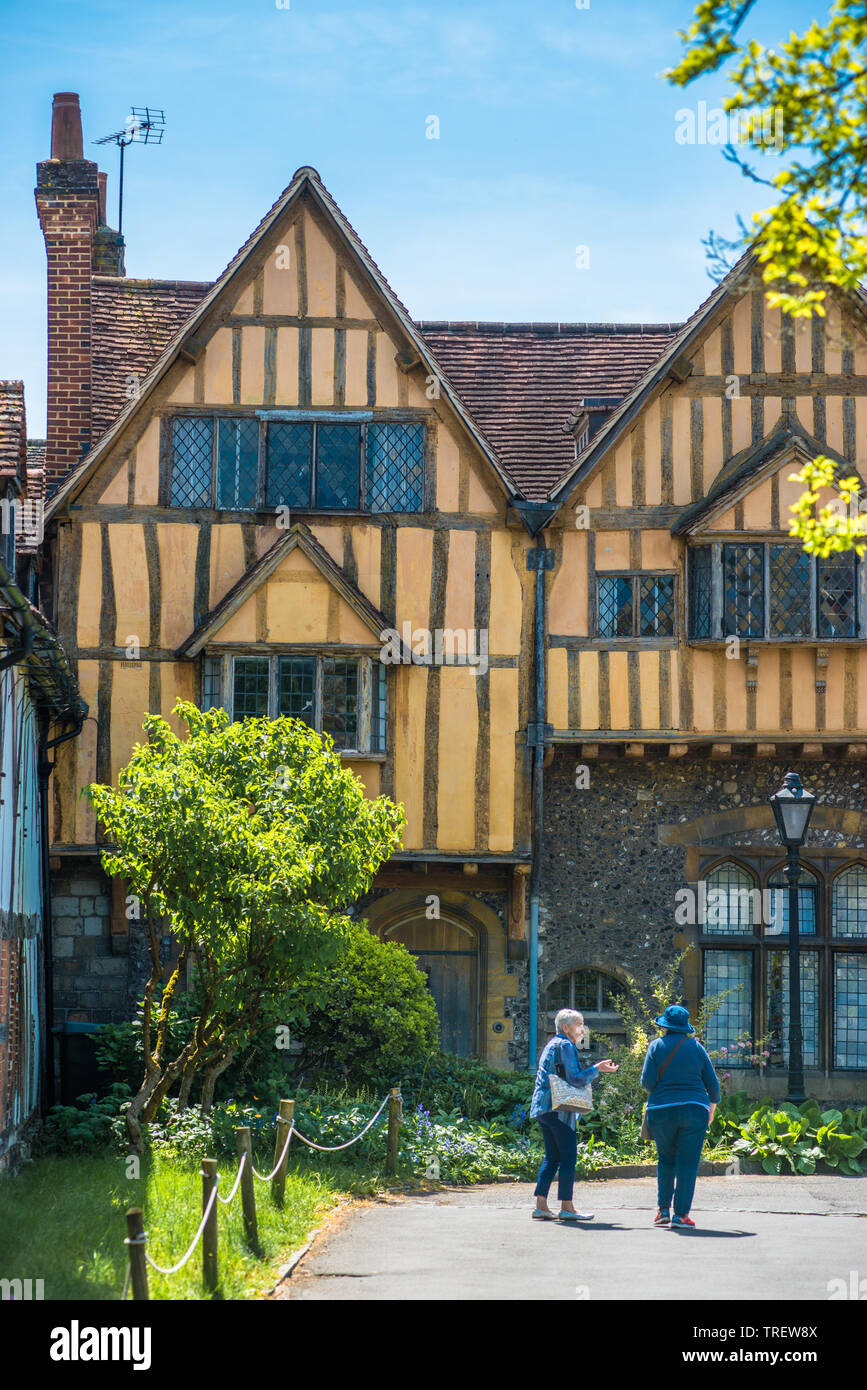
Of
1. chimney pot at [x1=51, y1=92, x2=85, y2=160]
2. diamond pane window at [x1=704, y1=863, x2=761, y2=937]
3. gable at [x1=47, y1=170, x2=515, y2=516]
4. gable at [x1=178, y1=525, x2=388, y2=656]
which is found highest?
chimney pot at [x1=51, y1=92, x2=85, y2=160]

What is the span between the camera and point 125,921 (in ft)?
59.9

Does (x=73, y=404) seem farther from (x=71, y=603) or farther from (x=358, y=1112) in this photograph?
(x=358, y=1112)

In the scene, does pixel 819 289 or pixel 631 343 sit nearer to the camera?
pixel 819 289

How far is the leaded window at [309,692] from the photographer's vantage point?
59.9ft

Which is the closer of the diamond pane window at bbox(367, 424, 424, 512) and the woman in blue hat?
the woman in blue hat

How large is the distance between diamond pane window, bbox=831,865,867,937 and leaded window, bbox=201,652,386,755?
569cm

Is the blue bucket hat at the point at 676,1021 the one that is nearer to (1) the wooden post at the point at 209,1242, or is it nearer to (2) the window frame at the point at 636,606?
(1) the wooden post at the point at 209,1242

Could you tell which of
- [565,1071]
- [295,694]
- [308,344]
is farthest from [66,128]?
[565,1071]

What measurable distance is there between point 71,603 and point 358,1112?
6804 millimetres

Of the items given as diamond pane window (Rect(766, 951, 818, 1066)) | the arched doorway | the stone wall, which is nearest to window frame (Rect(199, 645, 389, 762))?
the arched doorway

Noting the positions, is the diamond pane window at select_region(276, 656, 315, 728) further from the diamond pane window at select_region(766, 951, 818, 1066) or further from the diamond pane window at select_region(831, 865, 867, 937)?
the diamond pane window at select_region(831, 865, 867, 937)

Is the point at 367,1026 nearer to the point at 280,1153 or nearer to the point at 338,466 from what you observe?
the point at 280,1153

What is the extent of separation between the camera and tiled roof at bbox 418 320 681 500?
20578 mm
